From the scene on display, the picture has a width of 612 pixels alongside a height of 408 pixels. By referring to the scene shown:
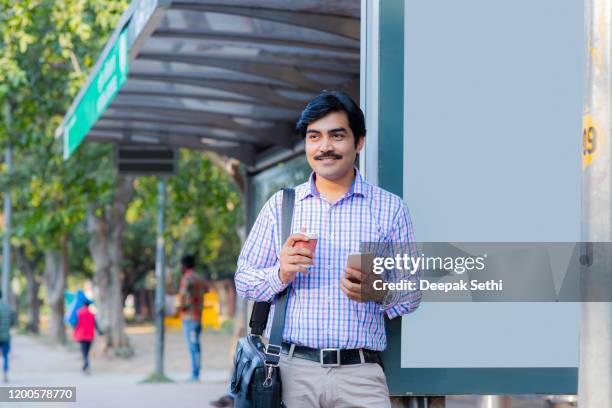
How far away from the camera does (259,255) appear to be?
4082 millimetres

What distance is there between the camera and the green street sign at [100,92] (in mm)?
7703

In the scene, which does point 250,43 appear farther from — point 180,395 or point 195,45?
point 180,395

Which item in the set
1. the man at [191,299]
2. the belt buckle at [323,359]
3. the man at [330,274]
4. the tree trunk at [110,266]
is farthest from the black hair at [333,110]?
the tree trunk at [110,266]

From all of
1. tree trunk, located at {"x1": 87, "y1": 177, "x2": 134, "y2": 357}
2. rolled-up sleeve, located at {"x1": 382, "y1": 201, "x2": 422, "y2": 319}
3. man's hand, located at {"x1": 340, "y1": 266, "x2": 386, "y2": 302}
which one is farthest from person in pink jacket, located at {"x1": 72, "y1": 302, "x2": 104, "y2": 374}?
man's hand, located at {"x1": 340, "y1": 266, "x2": 386, "y2": 302}

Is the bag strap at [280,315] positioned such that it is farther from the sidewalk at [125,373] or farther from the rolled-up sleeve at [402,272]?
the sidewalk at [125,373]

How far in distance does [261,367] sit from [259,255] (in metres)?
0.42

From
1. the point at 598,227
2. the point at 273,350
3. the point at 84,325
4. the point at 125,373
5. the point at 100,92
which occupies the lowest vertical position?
the point at 125,373

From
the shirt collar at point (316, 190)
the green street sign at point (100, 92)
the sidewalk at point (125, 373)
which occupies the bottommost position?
the sidewalk at point (125, 373)

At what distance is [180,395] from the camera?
573 inches

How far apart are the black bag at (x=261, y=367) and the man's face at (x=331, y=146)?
0.20 m

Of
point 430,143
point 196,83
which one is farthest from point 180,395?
point 430,143

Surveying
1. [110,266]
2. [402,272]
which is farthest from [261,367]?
[110,266]

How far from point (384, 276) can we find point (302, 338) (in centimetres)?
35

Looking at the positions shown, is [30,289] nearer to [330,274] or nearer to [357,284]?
[330,274]
